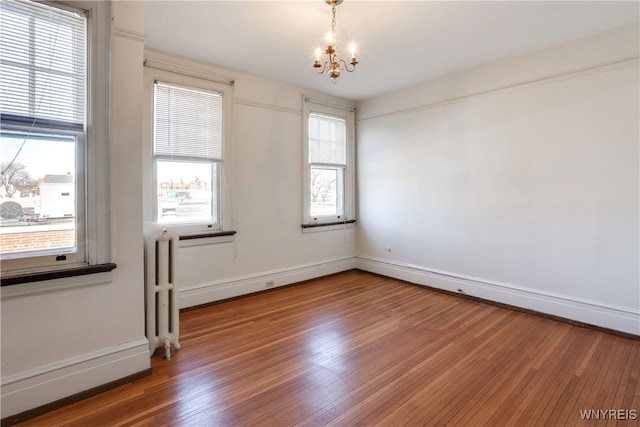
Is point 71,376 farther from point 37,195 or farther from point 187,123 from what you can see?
point 187,123

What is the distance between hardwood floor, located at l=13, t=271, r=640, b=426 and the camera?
1934 mm

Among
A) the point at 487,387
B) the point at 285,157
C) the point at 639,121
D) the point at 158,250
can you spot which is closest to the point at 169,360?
the point at 158,250

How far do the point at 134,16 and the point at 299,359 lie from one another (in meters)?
2.88

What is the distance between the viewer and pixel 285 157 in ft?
→ 14.9

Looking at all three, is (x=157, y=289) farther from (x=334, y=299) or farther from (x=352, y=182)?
(x=352, y=182)

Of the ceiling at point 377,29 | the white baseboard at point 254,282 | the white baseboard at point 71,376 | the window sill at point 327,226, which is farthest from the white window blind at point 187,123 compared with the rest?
the white baseboard at point 71,376

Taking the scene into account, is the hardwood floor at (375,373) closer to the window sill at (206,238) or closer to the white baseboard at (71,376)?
the white baseboard at (71,376)

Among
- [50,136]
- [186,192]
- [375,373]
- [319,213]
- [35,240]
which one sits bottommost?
[375,373]

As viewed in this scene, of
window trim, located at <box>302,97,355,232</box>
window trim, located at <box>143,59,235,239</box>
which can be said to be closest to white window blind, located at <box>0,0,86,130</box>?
window trim, located at <box>143,59,235,239</box>

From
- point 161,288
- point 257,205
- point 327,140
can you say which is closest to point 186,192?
point 257,205

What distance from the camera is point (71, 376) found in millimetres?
2045

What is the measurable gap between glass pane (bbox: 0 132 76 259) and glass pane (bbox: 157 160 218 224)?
1.44 meters

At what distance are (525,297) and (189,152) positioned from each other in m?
4.25

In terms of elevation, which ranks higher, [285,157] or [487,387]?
[285,157]
